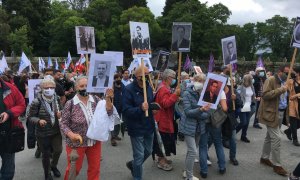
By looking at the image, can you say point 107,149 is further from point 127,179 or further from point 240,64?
point 240,64

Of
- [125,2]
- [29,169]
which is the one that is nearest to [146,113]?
[29,169]

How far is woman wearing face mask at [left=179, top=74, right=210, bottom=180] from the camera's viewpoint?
585 cm

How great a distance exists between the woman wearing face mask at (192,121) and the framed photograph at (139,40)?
0.96 metres

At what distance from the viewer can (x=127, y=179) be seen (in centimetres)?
629

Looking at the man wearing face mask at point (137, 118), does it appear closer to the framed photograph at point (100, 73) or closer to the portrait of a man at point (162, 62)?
the framed photograph at point (100, 73)

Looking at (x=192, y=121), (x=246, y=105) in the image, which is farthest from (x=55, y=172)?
(x=246, y=105)

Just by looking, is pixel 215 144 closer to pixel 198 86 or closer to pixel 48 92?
pixel 198 86

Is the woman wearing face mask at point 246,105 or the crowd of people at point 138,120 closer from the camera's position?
the crowd of people at point 138,120

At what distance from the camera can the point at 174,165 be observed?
7.13 metres

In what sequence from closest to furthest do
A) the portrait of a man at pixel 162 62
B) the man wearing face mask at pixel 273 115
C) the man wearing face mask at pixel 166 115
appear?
the man wearing face mask at pixel 166 115, the man wearing face mask at pixel 273 115, the portrait of a man at pixel 162 62

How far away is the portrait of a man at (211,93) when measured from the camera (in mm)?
5758

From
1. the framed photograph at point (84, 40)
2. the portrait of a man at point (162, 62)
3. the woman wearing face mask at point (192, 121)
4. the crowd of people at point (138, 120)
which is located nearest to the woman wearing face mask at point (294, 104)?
the crowd of people at point (138, 120)

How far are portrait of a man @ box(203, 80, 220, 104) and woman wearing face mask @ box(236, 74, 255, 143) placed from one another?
11.1 feet

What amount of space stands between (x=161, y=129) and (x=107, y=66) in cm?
214
